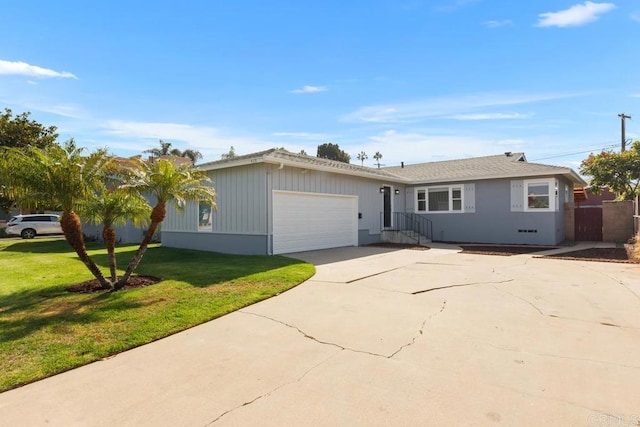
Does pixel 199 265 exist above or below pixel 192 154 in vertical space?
below

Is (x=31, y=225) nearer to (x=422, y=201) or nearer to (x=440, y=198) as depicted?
(x=422, y=201)

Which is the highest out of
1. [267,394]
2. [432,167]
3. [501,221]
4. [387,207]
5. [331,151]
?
[331,151]

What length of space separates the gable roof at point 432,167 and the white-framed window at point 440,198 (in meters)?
0.63

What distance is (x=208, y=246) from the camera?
44.6 feet

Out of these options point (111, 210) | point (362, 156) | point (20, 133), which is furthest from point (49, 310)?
point (362, 156)

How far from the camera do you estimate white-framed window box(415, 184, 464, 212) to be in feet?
56.2

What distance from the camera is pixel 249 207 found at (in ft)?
39.6

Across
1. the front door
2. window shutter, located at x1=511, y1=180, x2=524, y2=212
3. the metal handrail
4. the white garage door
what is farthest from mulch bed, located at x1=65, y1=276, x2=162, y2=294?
window shutter, located at x1=511, y1=180, x2=524, y2=212

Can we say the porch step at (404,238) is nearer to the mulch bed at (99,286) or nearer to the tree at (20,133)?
the mulch bed at (99,286)

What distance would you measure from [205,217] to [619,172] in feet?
56.5

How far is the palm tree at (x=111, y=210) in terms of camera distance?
7.00m

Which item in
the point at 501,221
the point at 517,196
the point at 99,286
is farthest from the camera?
the point at 501,221

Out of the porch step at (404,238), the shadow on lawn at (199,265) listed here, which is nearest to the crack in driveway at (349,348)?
the shadow on lawn at (199,265)

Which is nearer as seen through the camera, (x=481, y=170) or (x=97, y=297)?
(x=97, y=297)
